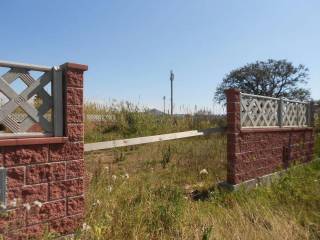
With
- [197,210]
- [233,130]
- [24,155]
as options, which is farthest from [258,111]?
[24,155]

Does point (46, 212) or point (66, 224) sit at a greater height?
point (46, 212)

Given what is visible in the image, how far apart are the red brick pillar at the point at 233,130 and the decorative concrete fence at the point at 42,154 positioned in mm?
3024

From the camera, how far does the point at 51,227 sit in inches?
119

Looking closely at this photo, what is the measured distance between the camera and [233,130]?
549 centimetres

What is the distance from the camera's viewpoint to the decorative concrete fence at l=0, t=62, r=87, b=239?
109 inches

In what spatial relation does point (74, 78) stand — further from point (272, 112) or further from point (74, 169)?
point (272, 112)

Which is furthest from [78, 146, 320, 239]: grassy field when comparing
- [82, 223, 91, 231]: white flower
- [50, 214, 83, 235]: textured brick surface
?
[50, 214, 83, 235]: textured brick surface

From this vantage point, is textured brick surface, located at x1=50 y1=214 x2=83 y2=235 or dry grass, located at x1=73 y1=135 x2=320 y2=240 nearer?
textured brick surface, located at x1=50 y1=214 x2=83 y2=235

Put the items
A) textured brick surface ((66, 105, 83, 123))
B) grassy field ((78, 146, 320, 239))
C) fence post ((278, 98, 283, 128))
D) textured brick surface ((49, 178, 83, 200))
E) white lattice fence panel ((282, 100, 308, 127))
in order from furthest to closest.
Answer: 1. white lattice fence panel ((282, 100, 308, 127))
2. fence post ((278, 98, 283, 128))
3. grassy field ((78, 146, 320, 239))
4. textured brick surface ((66, 105, 83, 123))
5. textured brick surface ((49, 178, 83, 200))

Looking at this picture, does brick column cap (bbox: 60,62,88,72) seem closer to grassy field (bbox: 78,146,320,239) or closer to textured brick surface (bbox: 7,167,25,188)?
textured brick surface (bbox: 7,167,25,188)

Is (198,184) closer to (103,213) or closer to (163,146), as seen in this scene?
(103,213)

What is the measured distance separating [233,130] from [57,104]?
328 centimetres

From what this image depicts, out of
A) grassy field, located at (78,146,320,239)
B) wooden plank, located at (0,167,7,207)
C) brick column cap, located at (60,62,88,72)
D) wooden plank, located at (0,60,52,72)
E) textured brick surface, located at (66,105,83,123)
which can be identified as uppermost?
brick column cap, located at (60,62,88,72)

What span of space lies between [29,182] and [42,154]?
0.27 m
